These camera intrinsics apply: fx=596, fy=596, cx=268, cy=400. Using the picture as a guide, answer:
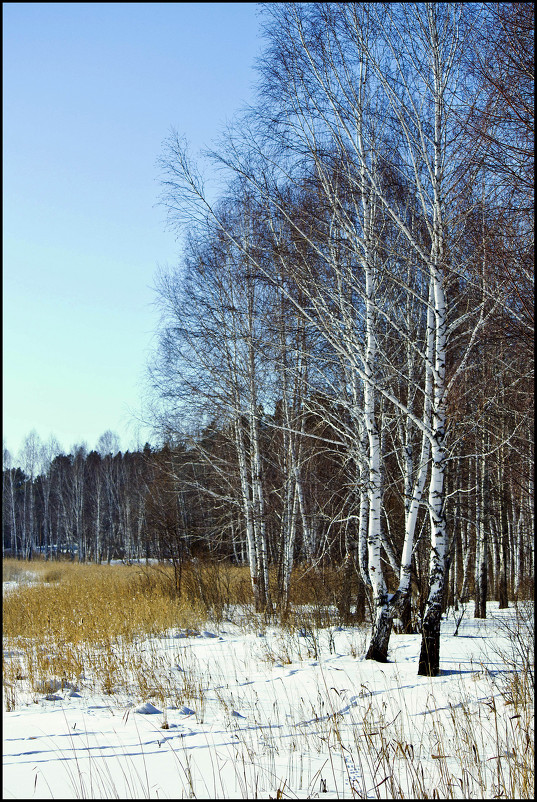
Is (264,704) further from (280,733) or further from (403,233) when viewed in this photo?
(403,233)

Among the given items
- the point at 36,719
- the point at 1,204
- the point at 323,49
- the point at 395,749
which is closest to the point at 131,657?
the point at 36,719

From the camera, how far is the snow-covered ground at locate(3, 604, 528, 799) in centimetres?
332

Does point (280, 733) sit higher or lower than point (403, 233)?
lower

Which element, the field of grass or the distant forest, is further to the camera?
the distant forest

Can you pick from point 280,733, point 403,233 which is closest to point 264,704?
point 280,733

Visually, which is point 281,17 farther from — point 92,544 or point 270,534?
point 92,544

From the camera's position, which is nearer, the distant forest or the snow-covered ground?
the snow-covered ground

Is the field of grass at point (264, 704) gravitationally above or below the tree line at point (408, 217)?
below

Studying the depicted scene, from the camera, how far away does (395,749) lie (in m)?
3.42

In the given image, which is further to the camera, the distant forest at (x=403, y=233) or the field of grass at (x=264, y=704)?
the distant forest at (x=403, y=233)

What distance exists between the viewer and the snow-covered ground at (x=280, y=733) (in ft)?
10.9

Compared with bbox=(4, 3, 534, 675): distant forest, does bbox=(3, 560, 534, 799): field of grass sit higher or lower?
lower

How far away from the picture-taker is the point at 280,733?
425 cm

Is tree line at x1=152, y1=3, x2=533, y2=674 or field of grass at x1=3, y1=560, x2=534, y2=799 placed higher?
tree line at x1=152, y1=3, x2=533, y2=674
